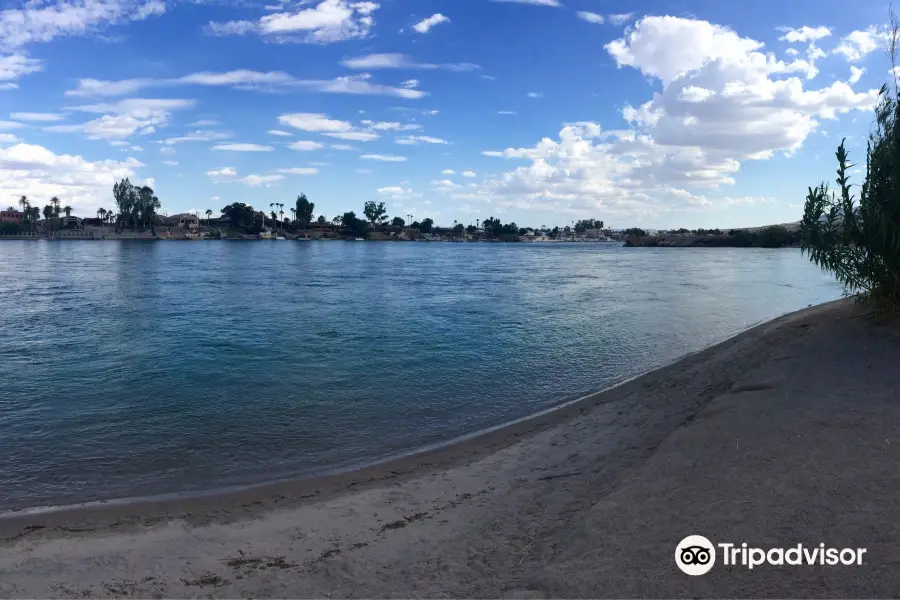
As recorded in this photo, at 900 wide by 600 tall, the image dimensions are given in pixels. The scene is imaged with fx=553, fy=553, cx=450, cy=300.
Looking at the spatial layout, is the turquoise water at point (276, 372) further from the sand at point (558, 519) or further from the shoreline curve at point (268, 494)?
the sand at point (558, 519)

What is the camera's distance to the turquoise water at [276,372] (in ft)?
29.1

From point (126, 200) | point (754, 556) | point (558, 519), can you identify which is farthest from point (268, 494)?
point (126, 200)

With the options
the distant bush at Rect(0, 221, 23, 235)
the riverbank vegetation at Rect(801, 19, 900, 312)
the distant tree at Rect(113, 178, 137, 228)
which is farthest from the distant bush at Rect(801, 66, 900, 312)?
the distant bush at Rect(0, 221, 23, 235)

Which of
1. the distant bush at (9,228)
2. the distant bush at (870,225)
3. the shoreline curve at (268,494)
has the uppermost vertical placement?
the distant bush at (9,228)

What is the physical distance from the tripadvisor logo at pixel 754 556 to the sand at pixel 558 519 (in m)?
0.08

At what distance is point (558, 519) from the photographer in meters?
5.73

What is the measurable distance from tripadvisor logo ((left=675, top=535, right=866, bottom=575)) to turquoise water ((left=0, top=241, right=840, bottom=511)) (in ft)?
18.3

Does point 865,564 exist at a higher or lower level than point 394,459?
higher

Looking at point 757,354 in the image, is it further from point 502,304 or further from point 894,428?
point 502,304

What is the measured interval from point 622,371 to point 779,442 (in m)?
8.18

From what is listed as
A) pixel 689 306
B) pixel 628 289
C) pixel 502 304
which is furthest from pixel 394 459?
pixel 628 289

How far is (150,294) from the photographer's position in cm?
3306

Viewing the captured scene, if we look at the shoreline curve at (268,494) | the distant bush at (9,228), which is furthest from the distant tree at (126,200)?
the shoreline curve at (268,494)

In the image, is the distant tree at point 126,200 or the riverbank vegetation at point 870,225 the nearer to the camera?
the riverbank vegetation at point 870,225
